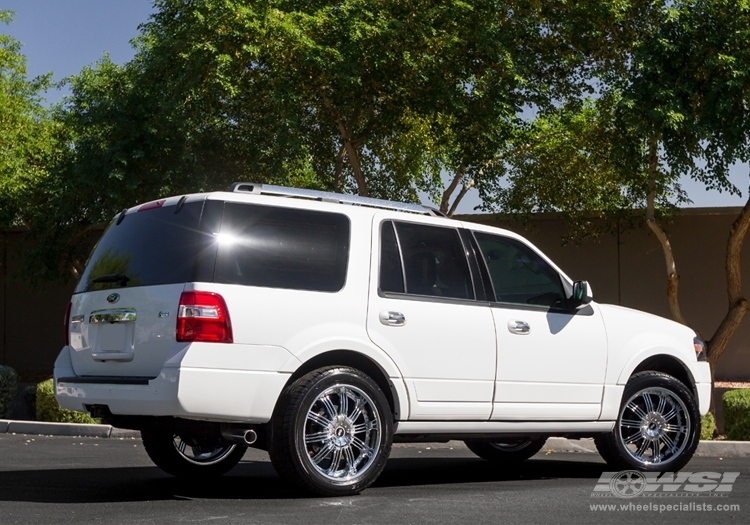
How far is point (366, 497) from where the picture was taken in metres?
7.31

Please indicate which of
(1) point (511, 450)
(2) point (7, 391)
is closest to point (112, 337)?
(1) point (511, 450)

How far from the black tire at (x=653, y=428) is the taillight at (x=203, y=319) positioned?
378 cm

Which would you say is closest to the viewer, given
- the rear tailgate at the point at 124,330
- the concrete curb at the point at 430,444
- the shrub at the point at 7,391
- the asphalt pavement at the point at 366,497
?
the asphalt pavement at the point at 366,497

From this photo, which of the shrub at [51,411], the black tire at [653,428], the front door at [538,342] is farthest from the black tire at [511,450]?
the shrub at [51,411]

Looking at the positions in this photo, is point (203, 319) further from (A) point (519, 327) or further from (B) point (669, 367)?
(B) point (669, 367)

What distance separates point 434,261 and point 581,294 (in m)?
1.37

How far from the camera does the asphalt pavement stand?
644cm

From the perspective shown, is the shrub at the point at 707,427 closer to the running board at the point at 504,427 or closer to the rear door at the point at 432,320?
the running board at the point at 504,427

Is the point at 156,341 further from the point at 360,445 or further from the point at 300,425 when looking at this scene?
the point at 360,445

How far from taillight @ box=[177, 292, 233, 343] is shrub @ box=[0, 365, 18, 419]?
33.0ft

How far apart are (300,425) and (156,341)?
43.5 inches

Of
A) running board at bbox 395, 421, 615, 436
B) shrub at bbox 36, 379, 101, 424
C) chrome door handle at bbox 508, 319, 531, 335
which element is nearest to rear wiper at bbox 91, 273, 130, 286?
running board at bbox 395, 421, 615, 436

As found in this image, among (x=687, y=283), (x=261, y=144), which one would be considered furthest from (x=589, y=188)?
(x=261, y=144)

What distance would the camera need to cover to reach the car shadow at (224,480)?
24.3ft
